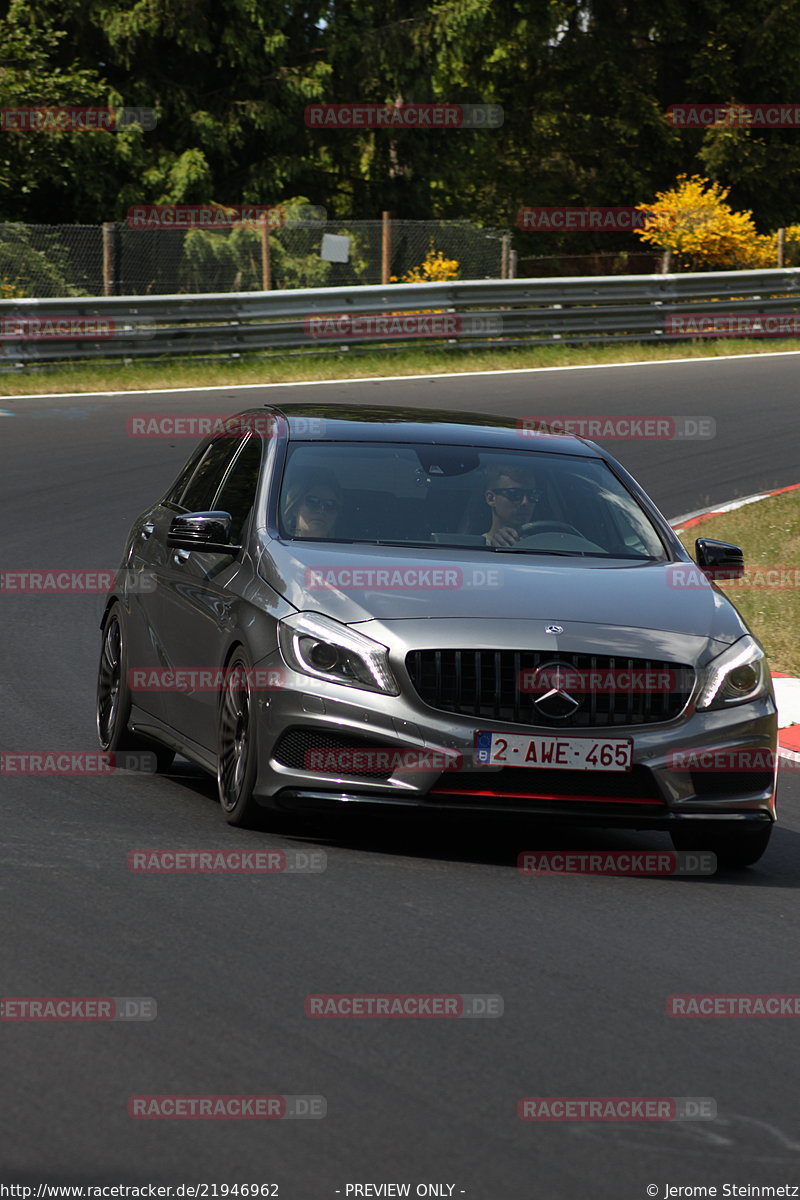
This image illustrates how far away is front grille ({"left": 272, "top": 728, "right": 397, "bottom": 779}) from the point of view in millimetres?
7117

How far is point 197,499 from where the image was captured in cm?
919

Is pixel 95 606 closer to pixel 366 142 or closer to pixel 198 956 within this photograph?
pixel 198 956

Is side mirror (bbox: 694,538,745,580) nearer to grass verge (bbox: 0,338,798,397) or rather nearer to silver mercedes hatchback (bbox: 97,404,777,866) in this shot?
silver mercedes hatchback (bbox: 97,404,777,866)

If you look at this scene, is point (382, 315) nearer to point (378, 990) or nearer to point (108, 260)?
point (108, 260)

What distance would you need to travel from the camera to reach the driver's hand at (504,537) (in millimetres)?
8320

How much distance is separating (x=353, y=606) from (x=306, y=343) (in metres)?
19.1

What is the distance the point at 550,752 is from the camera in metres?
7.11

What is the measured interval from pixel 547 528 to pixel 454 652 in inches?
58.1

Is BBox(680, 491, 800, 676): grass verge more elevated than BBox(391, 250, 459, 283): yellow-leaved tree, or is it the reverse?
BBox(391, 250, 459, 283): yellow-leaved tree

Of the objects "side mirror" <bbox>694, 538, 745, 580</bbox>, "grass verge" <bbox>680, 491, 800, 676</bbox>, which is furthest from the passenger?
"grass verge" <bbox>680, 491, 800, 676</bbox>

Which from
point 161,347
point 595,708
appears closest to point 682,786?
point 595,708

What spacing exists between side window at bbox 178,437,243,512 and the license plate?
241 centimetres

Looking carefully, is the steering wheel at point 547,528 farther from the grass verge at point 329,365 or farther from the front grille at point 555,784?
the grass verge at point 329,365

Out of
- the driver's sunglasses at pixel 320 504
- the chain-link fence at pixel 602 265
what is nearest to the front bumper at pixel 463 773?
the driver's sunglasses at pixel 320 504
